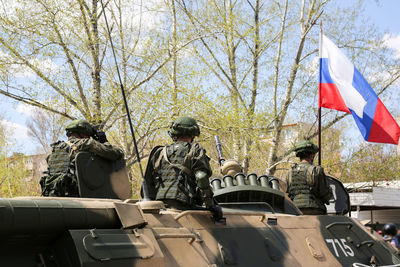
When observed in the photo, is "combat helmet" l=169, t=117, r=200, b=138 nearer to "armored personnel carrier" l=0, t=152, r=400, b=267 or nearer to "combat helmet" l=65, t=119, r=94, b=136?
"armored personnel carrier" l=0, t=152, r=400, b=267

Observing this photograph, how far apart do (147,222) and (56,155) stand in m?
2.07

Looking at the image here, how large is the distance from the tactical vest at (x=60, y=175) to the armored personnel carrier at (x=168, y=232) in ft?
1.69

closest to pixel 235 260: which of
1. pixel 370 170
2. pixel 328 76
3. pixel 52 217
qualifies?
pixel 52 217

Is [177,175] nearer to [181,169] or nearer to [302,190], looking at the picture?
[181,169]

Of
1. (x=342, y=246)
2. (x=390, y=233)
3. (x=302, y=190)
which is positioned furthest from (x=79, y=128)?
(x=390, y=233)

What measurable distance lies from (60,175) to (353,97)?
6047 mm

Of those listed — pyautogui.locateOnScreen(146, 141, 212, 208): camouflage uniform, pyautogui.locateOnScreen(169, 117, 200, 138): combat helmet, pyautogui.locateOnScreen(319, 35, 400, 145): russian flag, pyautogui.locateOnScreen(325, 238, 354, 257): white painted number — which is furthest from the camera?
pyautogui.locateOnScreen(319, 35, 400, 145): russian flag

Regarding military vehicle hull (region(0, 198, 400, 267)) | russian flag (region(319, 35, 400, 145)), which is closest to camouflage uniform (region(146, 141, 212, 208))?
military vehicle hull (region(0, 198, 400, 267))

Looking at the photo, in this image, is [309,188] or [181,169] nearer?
[181,169]

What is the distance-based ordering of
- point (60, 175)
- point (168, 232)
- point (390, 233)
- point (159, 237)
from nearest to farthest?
1. point (159, 237)
2. point (168, 232)
3. point (60, 175)
4. point (390, 233)

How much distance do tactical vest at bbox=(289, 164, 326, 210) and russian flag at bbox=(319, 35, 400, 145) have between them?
2226 mm

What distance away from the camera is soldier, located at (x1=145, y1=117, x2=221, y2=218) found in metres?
5.06

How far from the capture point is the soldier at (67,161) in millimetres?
5622

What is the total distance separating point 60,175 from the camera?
5766 millimetres
